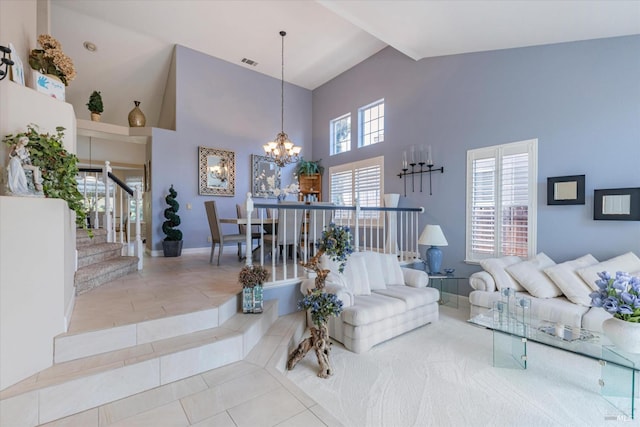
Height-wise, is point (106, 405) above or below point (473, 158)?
below

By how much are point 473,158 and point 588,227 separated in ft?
5.32

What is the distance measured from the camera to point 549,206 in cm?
353

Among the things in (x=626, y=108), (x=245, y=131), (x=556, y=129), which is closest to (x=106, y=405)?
(x=556, y=129)

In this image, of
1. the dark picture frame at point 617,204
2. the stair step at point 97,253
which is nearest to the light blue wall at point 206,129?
the stair step at point 97,253

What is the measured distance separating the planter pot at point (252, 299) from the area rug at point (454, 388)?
704 mm

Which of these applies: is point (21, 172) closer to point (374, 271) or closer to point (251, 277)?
point (251, 277)

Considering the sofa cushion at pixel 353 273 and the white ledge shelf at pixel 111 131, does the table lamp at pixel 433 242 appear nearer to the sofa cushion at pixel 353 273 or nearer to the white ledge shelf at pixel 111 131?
the sofa cushion at pixel 353 273

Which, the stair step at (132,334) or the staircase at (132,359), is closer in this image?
the staircase at (132,359)

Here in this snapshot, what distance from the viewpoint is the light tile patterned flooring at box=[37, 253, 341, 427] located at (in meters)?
1.68

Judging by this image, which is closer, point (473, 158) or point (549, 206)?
point (549, 206)

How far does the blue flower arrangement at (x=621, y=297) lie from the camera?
1.88 m

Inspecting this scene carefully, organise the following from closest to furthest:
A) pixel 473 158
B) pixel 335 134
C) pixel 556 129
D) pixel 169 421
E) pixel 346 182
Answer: pixel 169 421 < pixel 556 129 < pixel 473 158 < pixel 346 182 < pixel 335 134

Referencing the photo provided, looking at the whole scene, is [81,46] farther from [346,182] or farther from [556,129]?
[556,129]

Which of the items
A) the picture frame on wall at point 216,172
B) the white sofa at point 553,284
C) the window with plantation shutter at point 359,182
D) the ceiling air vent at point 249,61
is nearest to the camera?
the white sofa at point 553,284
